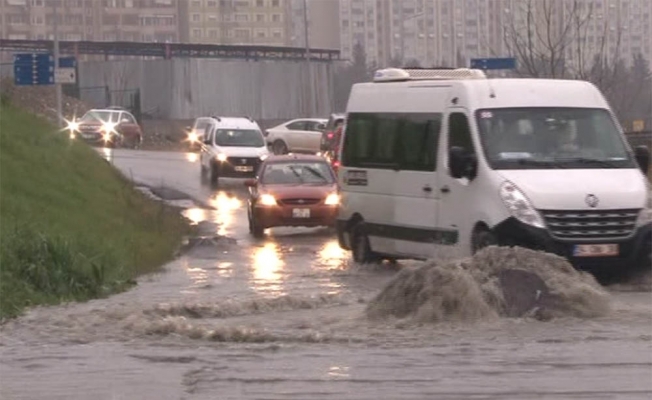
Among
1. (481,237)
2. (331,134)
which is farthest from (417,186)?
(331,134)

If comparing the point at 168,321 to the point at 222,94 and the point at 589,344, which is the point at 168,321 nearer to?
the point at 589,344

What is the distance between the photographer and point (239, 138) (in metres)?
43.5

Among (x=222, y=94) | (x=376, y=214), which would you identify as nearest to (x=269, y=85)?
(x=222, y=94)

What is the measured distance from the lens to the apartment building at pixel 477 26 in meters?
43.3

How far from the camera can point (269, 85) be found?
264 feet

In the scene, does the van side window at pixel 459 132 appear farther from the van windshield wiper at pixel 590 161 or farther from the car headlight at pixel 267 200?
the car headlight at pixel 267 200

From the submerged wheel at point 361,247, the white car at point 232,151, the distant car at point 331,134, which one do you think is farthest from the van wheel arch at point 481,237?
the white car at point 232,151

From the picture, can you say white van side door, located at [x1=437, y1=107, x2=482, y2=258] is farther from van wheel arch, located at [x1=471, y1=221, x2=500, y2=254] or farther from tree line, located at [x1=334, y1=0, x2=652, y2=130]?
tree line, located at [x1=334, y1=0, x2=652, y2=130]

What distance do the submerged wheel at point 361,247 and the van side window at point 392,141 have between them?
0.90 m

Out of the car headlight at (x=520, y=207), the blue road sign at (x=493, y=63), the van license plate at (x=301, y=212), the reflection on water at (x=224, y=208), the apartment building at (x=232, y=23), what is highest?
the apartment building at (x=232, y=23)

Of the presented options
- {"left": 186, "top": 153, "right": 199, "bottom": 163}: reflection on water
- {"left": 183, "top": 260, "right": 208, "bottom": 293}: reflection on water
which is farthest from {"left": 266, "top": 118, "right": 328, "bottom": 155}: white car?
{"left": 183, "top": 260, "right": 208, "bottom": 293}: reflection on water

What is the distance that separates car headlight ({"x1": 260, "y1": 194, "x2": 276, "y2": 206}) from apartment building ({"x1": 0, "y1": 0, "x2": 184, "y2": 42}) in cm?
5665

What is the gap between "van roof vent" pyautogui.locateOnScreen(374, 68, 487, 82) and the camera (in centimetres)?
1945

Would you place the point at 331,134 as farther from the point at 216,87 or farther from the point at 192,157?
the point at 216,87
